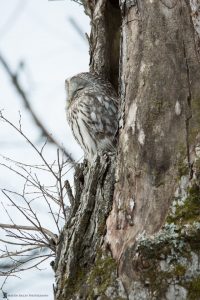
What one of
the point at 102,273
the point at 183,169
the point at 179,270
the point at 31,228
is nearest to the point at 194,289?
the point at 179,270

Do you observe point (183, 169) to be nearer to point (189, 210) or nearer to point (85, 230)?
A: point (189, 210)

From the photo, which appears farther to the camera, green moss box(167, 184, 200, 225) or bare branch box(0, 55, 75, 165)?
bare branch box(0, 55, 75, 165)

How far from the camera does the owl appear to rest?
4.32 meters

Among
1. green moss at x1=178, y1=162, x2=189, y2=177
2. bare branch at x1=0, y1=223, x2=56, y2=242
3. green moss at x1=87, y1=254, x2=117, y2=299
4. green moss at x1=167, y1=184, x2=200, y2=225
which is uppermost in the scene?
bare branch at x1=0, y1=223, x2=56, y2=242

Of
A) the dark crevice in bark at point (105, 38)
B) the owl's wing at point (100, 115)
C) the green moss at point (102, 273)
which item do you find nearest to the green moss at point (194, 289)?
the green moss at point (102, 273)

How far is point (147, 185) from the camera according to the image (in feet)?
10.1

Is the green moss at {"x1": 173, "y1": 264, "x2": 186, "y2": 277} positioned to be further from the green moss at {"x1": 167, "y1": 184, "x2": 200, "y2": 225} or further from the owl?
the owl

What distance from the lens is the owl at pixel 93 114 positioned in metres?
4.32

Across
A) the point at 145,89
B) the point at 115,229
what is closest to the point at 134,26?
the point at 145,89

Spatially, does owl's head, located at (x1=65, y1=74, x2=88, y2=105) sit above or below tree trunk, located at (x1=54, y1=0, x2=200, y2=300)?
above

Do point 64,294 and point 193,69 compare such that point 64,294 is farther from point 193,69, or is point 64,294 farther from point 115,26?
point 115,26

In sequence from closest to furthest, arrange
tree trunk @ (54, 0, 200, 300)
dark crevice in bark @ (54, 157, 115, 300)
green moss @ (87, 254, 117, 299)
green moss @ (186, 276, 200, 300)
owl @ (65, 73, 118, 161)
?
1. green moss @ (186, 276, 200, 300)
2. tree trunk @ (54, 0, 200, 300)
3. green moss @ (87, 254, 117, 299)
4. dark crevice in bark @ (54, 157, 115, 300)
5. owl @ (65, 73, 118, 161)

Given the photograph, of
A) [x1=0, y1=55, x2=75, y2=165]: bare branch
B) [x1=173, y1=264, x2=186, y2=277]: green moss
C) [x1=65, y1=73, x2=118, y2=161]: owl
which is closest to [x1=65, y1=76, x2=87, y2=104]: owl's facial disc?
[x1=65, y1=73, x2=118, y2=161]: owl

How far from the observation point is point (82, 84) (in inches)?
187
